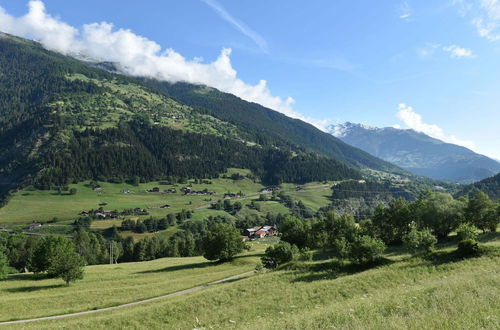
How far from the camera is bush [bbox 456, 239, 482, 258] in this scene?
44438 mm

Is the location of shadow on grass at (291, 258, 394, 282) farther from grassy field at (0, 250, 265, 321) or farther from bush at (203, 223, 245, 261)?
bush at (203, 223, 245, 261)

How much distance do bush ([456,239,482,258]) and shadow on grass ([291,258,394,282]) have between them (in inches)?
399

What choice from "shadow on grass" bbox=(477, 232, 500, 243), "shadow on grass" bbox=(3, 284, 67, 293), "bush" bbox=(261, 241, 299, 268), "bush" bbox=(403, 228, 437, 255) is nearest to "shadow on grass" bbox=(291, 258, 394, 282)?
"bush" bbox=(403, 228, 437, 255)

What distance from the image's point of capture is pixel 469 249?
4481cm

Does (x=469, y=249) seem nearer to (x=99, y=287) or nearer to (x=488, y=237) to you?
(x=488, y=237)

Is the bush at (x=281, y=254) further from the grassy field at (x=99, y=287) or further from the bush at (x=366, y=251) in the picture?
the bush at (x=366, y=251)

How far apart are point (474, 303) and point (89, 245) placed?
152525 mm

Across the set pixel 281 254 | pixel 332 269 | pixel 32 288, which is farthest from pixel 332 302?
pixel 32 288

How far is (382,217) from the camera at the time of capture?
8500 cm

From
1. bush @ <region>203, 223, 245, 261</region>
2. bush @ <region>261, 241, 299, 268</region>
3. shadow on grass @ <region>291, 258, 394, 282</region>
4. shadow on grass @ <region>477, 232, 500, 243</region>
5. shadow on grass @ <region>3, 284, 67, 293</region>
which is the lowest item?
shadow on grass @ <region>3, 284, 67, 293</region>

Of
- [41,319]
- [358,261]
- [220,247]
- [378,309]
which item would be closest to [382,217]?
[358,261]

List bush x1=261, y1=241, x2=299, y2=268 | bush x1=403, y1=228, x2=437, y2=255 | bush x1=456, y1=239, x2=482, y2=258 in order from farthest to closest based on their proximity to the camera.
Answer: bush x1=261, y1=241, x2=299, y2=268
bush x1=403, y1=228, x2=437, y2=255
bush x1=456, y1=239, x2=482, y2=258

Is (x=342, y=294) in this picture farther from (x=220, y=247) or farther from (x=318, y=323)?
(x=220, y=247)

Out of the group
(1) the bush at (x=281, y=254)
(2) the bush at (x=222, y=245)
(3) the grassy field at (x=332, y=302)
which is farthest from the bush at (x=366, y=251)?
(2) the bush at (x=222, y=245)
